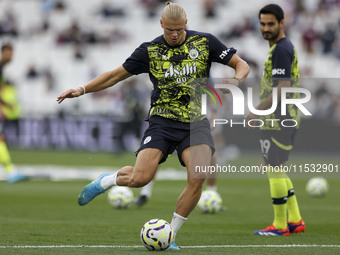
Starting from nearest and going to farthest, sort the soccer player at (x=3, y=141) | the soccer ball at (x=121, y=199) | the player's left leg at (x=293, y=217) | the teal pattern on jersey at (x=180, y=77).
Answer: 1. the teal pattern on jersey at (x=180, y=77)
2. the player's left leg at (x=293, y=217)
3. the soccer ball at (x=121, y=199)
4. the soccer player at (x=3, y=141)

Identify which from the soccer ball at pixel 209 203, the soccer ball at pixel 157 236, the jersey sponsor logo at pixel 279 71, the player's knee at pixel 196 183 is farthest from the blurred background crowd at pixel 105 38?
the soccer ball at pixel 157 236

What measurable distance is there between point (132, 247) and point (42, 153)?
20223 mm

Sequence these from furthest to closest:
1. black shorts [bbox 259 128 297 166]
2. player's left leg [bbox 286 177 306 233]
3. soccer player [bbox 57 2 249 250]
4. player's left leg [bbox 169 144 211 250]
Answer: player's left leg [bbox 286 177 306 233] → black shorts [bbox 259 128 297 166] → soccer player [bbox 57 2 249 250] → player's left leg [bbox 169 144 211 250]

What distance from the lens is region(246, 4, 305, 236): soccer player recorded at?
7734mm

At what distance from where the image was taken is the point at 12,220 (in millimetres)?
9047

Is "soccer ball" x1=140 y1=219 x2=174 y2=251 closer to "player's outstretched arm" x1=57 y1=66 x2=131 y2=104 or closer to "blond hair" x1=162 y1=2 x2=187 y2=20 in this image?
"player's outstretched arm" x1=57 y1=66 x2=131 y2=104

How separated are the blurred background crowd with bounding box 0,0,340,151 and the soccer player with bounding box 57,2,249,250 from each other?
20.2 metres

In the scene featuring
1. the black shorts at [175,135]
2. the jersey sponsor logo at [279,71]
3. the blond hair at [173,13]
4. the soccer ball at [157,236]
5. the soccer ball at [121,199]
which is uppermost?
the blond hair at [173,13]

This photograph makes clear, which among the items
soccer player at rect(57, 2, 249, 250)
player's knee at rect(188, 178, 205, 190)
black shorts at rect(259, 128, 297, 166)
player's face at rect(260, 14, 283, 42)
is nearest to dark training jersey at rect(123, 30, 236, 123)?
soccer player at rect(57, 2, 249, 250)

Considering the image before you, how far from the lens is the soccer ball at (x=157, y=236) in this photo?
20.8 ft

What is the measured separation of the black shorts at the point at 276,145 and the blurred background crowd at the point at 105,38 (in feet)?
62.9

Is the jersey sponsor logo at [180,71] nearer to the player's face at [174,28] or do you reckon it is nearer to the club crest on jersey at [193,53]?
the club crest on jersey at [193,53]

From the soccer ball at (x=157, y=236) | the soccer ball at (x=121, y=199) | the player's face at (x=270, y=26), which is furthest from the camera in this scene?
the soccer ball at (x=121, y=199)

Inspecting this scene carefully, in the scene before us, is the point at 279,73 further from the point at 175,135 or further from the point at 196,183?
the point at 196,183
